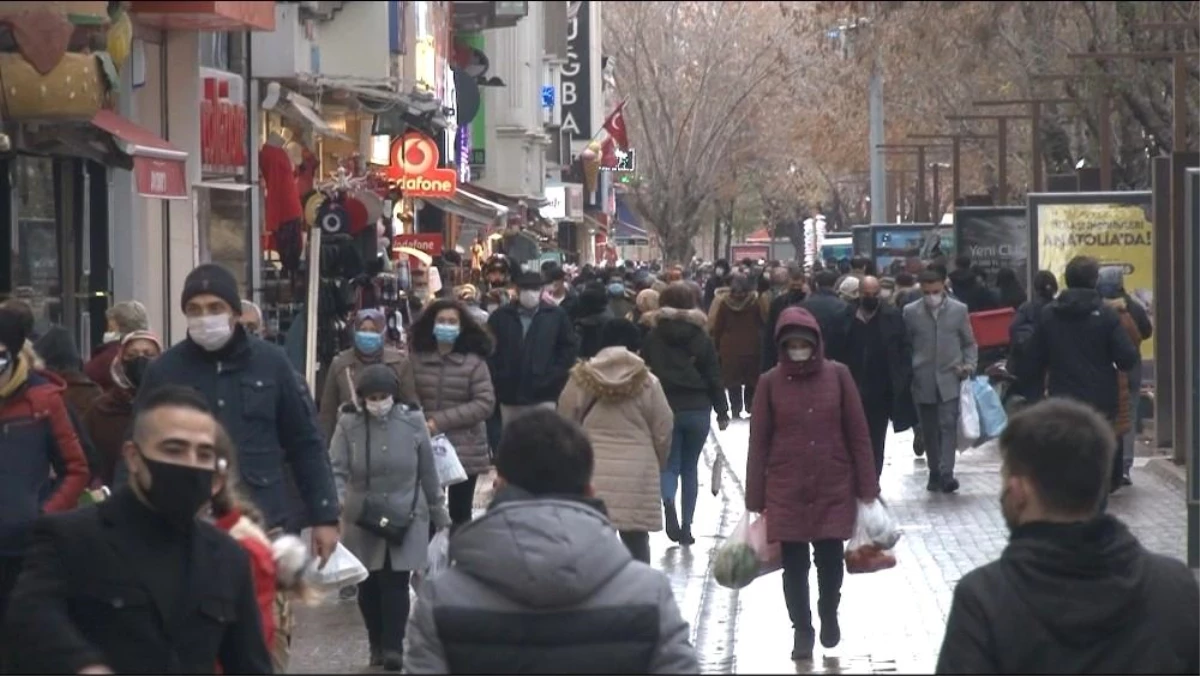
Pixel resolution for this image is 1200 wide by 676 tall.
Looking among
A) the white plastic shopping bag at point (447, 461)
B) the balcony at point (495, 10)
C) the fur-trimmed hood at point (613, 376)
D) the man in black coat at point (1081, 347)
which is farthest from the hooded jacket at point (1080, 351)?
the white plastic shopping bag at point (447, 461)

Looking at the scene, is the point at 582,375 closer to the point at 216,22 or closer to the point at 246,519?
the point at 216,22

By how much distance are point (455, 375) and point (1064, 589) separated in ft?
28.7

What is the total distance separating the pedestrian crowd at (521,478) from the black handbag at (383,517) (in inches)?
0.6

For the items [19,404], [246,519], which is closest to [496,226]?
[19,404]

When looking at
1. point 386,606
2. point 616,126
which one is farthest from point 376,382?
point 616,126

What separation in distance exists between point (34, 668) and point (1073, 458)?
2.04 meters

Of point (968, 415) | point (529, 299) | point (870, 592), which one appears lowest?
point (870, 592)

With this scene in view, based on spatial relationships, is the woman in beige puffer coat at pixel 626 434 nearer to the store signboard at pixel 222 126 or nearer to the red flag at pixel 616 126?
the store signboard at pixel 222 126

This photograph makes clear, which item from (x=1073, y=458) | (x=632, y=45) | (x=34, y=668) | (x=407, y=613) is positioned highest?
(x=632, y=45)

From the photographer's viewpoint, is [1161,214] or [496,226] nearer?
[1161,214]

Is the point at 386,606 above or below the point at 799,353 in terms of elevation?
below

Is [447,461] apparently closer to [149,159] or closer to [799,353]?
[799,353]

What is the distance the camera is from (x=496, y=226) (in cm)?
3866

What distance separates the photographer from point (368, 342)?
12.2 metres
